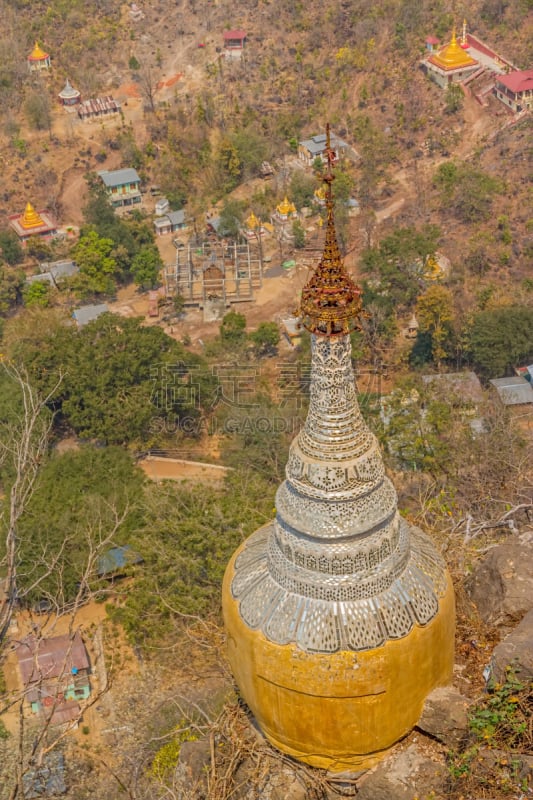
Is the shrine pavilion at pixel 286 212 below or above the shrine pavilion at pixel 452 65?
below

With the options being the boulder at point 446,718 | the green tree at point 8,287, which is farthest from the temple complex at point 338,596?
the green tree at point 8,287

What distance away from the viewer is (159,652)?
27.8 metres

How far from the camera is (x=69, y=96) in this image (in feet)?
227

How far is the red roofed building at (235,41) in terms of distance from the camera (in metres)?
71.5

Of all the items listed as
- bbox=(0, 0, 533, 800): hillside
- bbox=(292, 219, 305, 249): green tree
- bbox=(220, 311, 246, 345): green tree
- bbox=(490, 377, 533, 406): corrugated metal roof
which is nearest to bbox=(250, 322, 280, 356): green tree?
bbox=(0, 0, 533, 800): hillside

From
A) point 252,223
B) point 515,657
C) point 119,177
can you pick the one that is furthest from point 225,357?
point 515,657

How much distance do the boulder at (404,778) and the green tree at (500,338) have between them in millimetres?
29301

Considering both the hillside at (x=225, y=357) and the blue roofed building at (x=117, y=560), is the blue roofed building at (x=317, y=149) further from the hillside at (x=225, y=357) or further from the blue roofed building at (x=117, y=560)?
the blue roofed building at (x=117, y=560)

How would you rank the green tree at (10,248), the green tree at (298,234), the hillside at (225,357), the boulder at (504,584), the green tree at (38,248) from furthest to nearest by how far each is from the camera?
1. the green tree at (38,248)
2. the green tree at (10,248)
3. the green tree at (298,234)
4. the hillside at (225,357)
5. the boulder at (504,584)

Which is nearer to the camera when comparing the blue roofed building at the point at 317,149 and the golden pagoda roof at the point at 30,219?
the golden pagoda roof at the point at 30,219

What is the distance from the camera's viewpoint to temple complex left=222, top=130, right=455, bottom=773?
1298 cm

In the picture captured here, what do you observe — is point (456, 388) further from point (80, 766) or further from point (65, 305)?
point (65, 305)

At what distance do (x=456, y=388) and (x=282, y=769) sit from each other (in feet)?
80.9

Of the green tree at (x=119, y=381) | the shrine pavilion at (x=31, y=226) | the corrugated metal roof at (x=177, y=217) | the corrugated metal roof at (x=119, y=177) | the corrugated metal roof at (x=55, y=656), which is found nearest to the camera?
the corrugated metal roof at (x=55, y=656)
